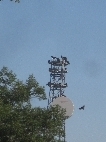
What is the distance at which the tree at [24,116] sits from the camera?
12.2m

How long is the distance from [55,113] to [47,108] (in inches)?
15.0

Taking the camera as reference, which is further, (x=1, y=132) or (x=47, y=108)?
(x=47, y=108)

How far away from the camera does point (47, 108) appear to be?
13.7 meters

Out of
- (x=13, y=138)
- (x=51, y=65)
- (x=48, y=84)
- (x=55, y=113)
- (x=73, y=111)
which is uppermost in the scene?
(x=51, y=65)

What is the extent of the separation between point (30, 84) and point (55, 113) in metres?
1.70

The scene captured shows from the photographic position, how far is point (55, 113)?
44.6 feet

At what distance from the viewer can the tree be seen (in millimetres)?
12172

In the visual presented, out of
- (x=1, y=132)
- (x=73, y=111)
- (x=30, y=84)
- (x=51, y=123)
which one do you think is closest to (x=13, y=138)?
(x=1, y=132)

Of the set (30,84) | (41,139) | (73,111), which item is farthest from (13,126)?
(73,111)

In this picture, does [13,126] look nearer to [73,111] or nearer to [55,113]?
[55,113]

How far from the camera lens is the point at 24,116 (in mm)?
13062

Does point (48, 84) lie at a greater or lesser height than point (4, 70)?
greater

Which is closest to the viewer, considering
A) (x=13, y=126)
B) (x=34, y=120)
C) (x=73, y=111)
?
(x=13, y=126)

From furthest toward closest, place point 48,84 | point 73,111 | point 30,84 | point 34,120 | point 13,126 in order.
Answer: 1. point 48,84
2. point 73,111
3. point 30,84
4. point 34,120
5. point 13,126
